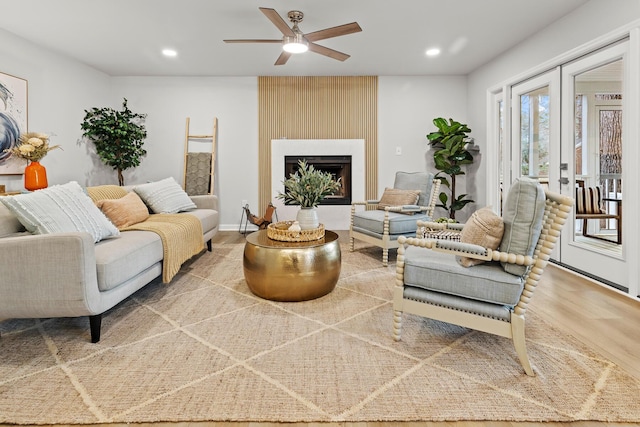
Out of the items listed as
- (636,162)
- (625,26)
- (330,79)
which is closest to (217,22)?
(330,79)

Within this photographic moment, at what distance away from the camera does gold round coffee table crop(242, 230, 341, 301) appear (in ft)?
8.18

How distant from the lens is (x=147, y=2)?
3.21 meters

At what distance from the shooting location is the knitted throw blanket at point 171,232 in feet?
9.37

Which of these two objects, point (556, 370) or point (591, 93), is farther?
point (591, 93)

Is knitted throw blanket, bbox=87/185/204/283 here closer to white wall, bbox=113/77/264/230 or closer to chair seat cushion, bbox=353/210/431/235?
chair seat cushion, bbox=353/210/431/235

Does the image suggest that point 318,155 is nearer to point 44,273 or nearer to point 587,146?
point 587,146

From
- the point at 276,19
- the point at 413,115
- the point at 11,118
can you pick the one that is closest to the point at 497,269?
the point at 276,19

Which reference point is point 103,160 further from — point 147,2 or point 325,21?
point 325,21

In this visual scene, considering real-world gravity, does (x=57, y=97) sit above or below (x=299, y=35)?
below

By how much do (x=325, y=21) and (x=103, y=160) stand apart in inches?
143

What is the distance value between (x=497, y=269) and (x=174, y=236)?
7.79 ft

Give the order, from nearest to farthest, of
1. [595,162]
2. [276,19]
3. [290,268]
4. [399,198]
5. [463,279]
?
[463,279] → [290,268] → [276,19] → [595,162] → [399,198]

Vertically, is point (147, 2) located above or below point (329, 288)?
above

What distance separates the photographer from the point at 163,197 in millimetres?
3922
